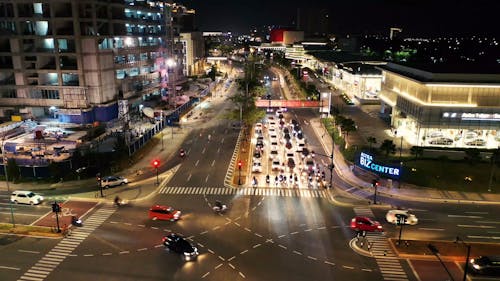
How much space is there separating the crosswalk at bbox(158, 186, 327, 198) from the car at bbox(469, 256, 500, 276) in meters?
23.2

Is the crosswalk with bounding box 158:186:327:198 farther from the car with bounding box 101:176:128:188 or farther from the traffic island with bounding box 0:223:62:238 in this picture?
the traffic island with bounding box 0:223:62:238

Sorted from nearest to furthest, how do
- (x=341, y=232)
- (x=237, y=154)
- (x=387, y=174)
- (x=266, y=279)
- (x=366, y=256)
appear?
(x=266, y=279), (x=366, y=256), (x=341, y=232), (x=387, y=174), (x=237, y=154)

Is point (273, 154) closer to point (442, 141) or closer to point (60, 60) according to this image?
point (442, 141)

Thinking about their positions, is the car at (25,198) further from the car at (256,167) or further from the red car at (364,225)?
the red car at (364,225)

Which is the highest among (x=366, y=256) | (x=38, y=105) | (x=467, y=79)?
(x=467, y=79)

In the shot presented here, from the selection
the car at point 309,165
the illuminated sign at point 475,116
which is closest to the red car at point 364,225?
the car at point 309,165

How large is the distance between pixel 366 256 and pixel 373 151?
35.0 meters

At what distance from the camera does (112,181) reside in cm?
6253

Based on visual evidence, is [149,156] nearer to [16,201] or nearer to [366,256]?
[16,201]

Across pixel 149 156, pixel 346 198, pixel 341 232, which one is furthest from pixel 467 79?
pixel 149 156

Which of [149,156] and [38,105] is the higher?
[38,105]

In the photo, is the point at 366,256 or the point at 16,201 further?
the point at 16,201

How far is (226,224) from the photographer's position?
50.0 meters

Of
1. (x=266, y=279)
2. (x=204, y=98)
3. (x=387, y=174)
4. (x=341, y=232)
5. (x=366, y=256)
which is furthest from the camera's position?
(x=204, y=98)
